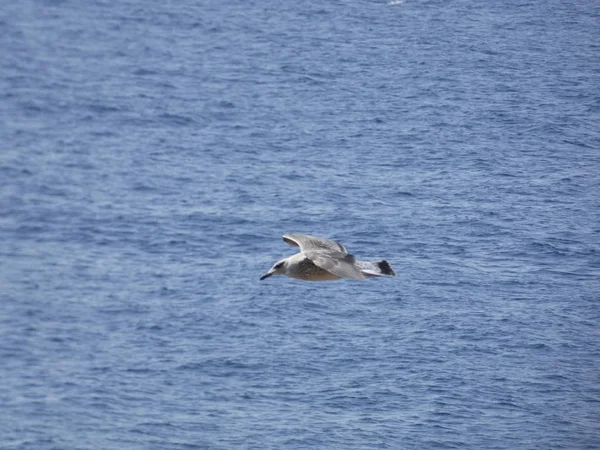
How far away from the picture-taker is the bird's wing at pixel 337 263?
17828 millimetres

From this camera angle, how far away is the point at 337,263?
18484 millimetres

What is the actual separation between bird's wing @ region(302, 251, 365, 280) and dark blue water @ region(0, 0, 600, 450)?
3890cm

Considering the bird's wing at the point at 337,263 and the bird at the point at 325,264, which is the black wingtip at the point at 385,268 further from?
the bird's wing at the point at 337,263

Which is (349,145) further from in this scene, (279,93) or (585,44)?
(585,44)

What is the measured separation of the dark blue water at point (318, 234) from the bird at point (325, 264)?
3781 centimetres

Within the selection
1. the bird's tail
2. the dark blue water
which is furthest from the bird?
the dark blue water

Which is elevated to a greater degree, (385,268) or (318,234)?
(385,268)

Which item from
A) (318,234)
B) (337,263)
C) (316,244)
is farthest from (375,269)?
(318,234)

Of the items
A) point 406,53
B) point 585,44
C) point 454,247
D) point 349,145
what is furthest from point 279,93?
point 585,44

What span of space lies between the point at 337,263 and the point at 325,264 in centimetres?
23

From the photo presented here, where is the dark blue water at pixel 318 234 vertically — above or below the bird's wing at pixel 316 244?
below

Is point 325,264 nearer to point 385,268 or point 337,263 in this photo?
point 337,263

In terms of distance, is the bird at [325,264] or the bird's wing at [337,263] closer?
the bird's wing at [337,263]

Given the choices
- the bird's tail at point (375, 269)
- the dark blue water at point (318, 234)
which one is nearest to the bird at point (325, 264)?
the bird's tail at point (375, 269)
